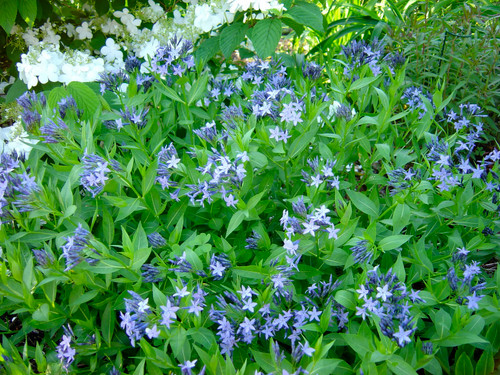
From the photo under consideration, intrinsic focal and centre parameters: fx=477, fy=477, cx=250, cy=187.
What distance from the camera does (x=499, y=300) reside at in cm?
168

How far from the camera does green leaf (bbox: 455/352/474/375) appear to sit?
1642 mm

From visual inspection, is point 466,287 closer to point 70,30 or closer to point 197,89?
point 197,89

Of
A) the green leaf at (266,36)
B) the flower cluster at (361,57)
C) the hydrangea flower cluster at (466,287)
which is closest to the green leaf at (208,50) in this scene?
the green leaf at (266,36)

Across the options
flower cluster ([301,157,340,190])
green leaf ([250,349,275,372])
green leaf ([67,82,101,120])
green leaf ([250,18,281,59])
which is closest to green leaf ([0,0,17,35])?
green leaf ([67,82,101,120])

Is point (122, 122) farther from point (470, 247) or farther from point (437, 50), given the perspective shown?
point (437, 50)

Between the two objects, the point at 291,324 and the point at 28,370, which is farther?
the point at 291,324

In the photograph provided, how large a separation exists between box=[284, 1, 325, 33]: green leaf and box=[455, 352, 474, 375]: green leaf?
1.61m

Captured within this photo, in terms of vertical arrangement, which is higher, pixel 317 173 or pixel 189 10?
pixel 189 10

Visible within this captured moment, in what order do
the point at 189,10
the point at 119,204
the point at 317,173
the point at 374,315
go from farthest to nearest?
1. the point at 189,10
2. the point at 317,173
3. the point at 119,204
4. the point at 374,315

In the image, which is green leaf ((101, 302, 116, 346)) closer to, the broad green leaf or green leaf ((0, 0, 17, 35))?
the broad green leaf

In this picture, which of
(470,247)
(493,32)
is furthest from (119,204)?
(493,32)

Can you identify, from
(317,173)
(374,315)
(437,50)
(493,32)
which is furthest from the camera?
(437,50)

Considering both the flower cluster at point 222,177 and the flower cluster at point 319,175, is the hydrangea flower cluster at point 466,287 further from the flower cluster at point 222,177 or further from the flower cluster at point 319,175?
the flower cluster at point 222,177

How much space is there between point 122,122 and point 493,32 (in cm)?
251
